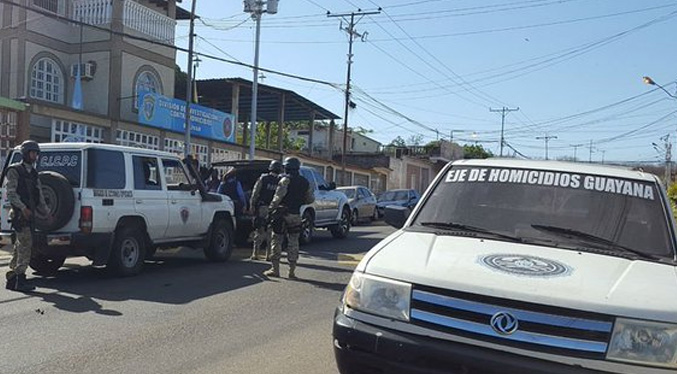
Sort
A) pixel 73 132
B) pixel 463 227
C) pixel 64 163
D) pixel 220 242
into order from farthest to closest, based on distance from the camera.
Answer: pixel 73 132 < pixel 220 242 < pixel 64 163 < pixel 463 227

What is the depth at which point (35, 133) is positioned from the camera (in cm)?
1936

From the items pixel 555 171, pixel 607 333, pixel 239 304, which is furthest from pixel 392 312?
pixel 239 304

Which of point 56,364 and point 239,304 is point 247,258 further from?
point 56,364

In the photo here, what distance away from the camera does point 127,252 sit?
9297mm

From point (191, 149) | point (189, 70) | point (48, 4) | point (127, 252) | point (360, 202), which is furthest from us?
point (191, 149)

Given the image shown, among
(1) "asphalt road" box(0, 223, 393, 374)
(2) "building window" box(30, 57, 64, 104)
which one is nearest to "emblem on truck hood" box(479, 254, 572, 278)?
(1) "asphalt road" box(0, 223, 393, 374)

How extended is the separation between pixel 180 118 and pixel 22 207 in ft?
54.0

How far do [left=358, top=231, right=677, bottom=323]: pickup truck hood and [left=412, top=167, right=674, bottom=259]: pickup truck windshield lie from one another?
321 mm

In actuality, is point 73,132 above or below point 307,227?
above

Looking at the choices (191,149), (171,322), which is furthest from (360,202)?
(171,322)

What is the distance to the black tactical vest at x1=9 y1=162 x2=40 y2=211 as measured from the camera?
788cm

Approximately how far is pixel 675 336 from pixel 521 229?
4.62 ft

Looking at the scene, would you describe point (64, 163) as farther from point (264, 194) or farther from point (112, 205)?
point (264, 194)

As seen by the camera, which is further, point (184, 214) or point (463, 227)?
point (184, 214)
